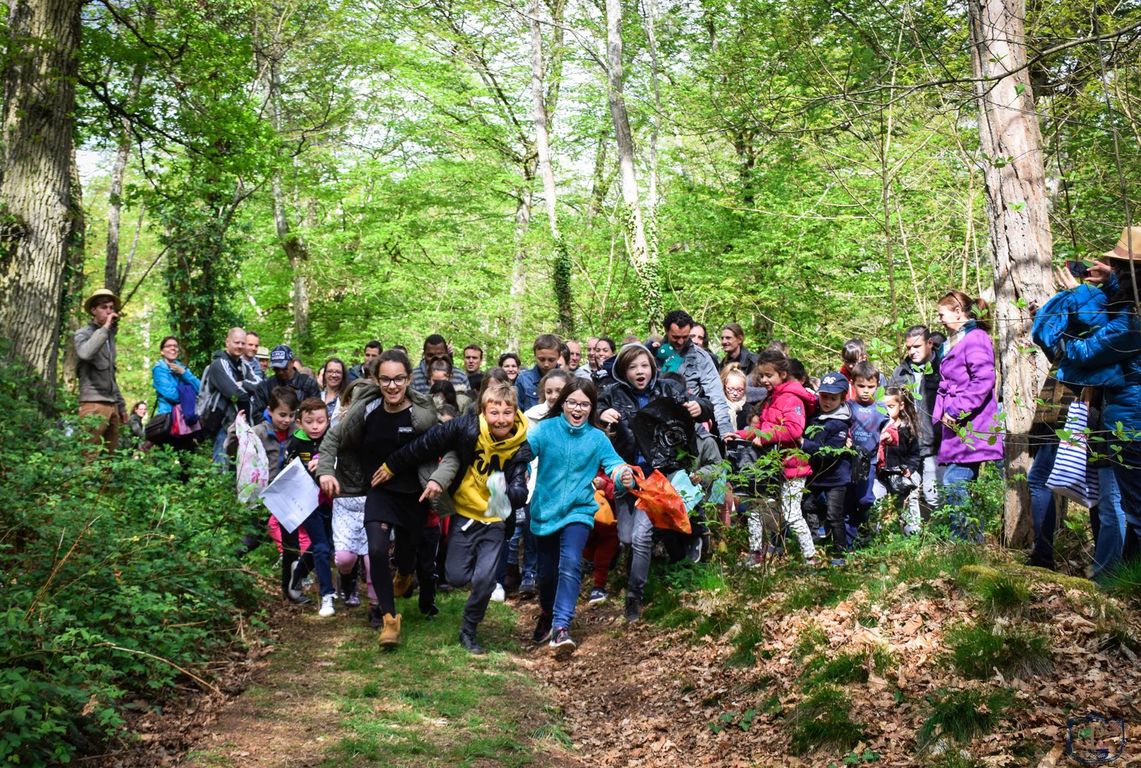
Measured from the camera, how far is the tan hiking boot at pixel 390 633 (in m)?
7.30

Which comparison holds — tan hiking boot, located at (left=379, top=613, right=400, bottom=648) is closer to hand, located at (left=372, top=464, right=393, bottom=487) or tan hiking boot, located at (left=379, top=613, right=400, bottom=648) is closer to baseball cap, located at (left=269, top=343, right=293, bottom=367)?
hand, located at (left=372, top=464, right=393, bottom=487)

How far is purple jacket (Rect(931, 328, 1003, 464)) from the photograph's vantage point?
7746 millimetres

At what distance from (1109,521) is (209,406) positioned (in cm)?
933

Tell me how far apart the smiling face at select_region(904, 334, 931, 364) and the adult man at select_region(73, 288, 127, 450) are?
8147 millimetres

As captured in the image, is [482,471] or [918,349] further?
[918,349]

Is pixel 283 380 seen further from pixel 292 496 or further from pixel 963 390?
pixel 963 390

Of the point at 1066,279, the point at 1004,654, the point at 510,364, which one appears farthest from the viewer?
the point at 510,364

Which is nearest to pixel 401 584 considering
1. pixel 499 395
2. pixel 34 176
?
pixel 499 395

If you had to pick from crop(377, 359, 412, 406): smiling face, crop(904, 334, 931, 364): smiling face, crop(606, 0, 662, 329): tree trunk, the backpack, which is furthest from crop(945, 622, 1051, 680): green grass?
crop(606, 0, 662, 329): tree trunk

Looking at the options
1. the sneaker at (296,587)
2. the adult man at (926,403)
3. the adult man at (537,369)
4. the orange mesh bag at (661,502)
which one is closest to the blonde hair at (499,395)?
the orange mesh bag at (661,502)

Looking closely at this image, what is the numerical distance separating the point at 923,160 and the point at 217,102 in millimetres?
10440

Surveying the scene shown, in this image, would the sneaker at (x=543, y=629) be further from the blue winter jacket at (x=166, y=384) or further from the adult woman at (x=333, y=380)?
the blue winter jacket at (x=166, y=384)

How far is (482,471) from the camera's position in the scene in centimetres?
762

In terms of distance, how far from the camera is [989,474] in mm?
8133
